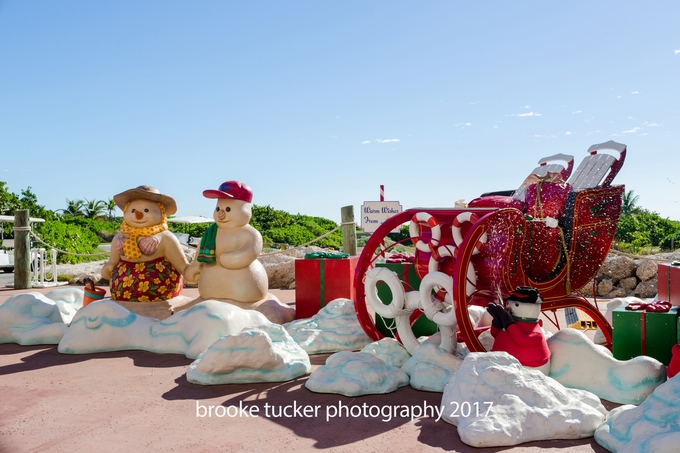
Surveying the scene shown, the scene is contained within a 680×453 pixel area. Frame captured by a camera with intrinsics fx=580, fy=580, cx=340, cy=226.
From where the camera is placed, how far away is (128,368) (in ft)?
15.6

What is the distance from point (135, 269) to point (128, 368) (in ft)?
5.66

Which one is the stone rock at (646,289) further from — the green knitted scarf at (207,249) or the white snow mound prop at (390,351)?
the green knitted scarf at (207,249)

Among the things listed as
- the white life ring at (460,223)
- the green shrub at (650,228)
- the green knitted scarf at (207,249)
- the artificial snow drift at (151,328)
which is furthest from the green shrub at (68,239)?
the green shrub at (650,228)

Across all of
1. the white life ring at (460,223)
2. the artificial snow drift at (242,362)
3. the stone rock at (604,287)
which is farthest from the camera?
the stone rock at (604,287)

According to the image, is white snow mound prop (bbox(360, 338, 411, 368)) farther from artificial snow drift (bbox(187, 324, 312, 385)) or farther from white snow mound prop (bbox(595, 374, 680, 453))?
white snow mound prop (bbox(595, 374, 680, 453))

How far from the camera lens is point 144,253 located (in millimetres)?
6238

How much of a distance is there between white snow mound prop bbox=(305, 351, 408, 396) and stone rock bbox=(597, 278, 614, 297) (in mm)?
6047

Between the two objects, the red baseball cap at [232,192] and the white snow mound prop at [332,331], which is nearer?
the white snow mound prop at [332,331]

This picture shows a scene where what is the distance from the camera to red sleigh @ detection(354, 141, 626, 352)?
14.1ft

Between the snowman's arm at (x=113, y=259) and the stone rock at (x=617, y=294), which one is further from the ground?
the snowman's arm at (x=113, y=259)

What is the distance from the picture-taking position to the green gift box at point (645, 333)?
3.98 metres

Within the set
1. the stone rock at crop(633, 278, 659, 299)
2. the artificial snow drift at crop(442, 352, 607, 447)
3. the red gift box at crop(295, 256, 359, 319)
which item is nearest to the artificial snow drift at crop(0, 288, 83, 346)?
the red gift box at crop(295, 256, 359, 319)

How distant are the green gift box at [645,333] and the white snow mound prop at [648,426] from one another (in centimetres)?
108

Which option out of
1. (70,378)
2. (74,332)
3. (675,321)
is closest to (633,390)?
(675,321)
